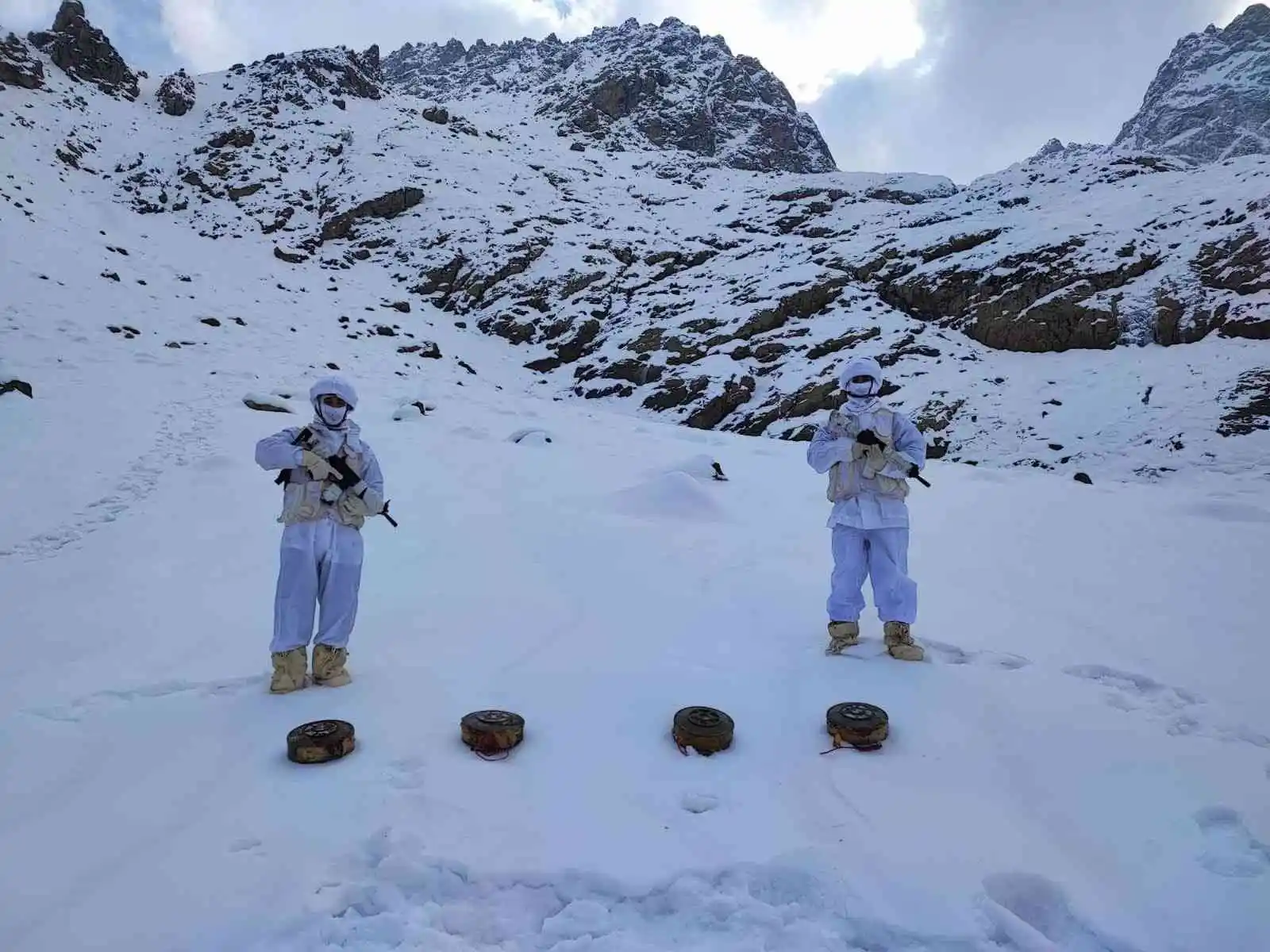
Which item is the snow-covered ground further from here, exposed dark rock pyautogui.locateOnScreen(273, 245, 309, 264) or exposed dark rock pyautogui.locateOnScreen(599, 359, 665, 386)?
exposed dark rock pyautogui.locateOnScreen(273, 245, 309, 264)

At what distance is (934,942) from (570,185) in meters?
45.5

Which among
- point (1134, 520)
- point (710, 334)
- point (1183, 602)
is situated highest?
point (710, 334)

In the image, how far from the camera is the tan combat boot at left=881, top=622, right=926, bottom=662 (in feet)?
13.5

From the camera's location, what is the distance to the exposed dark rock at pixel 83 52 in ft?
140

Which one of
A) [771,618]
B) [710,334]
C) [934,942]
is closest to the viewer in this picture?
[934,942]

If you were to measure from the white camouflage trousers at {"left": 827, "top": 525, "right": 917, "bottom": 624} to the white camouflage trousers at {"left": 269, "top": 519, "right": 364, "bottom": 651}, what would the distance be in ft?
9.04

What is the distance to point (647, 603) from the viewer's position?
16.9 feet

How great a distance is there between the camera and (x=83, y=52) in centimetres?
4372

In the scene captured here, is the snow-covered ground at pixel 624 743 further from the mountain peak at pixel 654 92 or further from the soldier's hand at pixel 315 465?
the mountain peak at pixel 654 92

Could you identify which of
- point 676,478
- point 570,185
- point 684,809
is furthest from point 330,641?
point 570,185

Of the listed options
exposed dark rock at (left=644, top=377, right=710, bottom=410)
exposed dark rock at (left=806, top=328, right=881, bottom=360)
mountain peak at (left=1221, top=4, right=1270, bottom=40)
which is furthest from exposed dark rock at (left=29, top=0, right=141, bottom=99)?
mountain peak at (left=1221, top=4, right=1270, bottom=40)

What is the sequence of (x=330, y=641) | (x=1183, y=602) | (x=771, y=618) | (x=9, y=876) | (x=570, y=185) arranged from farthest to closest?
(x=570, y=185) < (x=1183, y=602) < (x=771, y=618) < (x=330, y=641) < (x=9, y=876)

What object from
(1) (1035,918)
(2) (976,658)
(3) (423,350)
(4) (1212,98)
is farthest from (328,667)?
(4) (1212,98)

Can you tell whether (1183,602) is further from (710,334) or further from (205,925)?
(710,334)
